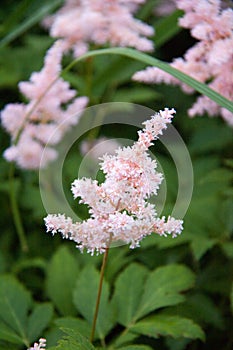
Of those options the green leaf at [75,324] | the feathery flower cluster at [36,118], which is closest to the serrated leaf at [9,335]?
the green leaf at [75,324]

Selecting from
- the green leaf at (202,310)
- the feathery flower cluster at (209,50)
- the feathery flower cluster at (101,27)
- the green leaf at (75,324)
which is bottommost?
the green leaf at (75,324)

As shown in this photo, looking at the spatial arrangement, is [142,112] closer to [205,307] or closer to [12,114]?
[12,114]

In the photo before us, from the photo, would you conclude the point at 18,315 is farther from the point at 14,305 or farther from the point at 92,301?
the point at 92,301

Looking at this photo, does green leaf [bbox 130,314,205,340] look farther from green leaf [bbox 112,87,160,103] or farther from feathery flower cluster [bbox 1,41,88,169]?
green leaf [bbox 112,87,160,103]

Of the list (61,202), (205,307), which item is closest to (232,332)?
(205,307)

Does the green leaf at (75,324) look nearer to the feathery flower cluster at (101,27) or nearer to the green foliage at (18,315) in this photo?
the green foliage at (18,315)

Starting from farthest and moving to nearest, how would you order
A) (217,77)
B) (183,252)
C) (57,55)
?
(183,252)
(57,55)
(217,77)

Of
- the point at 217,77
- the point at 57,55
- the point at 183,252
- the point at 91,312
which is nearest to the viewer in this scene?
the point at 91,312
